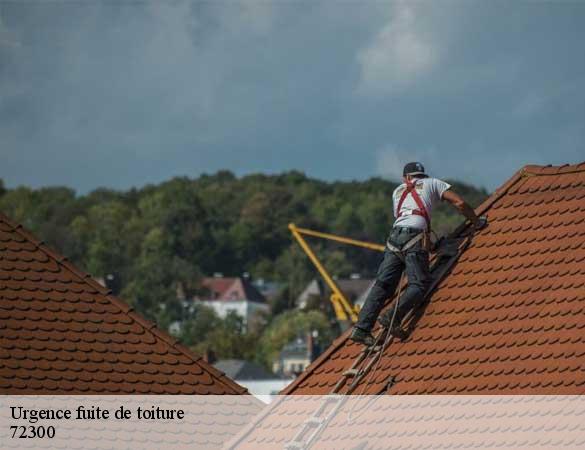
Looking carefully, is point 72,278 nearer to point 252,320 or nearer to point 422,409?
point 422,409

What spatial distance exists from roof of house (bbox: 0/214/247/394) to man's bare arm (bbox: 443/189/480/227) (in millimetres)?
3315

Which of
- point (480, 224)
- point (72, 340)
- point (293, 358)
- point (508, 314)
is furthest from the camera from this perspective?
point (293, 358)

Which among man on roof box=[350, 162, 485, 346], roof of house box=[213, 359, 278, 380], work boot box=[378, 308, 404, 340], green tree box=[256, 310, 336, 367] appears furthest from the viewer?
green tree box=[256, 310, 336, 367]

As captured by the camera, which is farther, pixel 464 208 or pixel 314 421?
pixel 464 208

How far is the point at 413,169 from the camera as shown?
15.9 metres

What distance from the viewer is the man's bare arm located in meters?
15.6

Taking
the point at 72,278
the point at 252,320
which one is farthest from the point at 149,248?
the point at 72,278

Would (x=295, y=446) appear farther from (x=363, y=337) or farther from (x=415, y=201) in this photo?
(x=415, y=201)

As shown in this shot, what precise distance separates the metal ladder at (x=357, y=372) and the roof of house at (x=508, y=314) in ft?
0.27

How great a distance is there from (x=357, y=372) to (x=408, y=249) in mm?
1305

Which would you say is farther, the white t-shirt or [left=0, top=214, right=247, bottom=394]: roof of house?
[left=0, top=214, right=247, bottom=394]: roof of house

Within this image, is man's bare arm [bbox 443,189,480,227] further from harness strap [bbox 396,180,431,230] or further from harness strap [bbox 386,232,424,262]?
harness strap [bbox 386,232,424,262]

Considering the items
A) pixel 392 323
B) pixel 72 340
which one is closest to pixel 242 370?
pixel 72 340

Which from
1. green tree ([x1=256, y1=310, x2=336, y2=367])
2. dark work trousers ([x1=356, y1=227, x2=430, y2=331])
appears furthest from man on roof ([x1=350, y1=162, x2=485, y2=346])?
green tree ([x1=256, y1=310, x2=336, y2=367])
